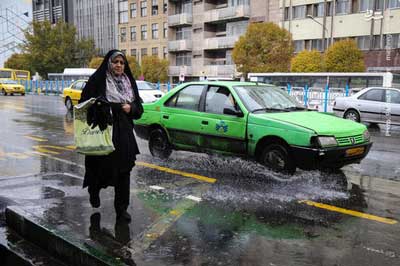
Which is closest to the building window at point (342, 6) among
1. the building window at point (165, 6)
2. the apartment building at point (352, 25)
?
the apartment building at point (352, 25)

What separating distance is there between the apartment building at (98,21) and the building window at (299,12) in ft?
108

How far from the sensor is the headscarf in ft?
14.9

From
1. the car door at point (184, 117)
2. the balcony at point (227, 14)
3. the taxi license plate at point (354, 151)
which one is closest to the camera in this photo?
the taxi license plate at point (354, 151)

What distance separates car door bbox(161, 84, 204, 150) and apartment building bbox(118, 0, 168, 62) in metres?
51.1

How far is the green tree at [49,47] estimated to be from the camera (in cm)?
5878

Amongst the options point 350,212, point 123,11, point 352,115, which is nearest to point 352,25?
point 352,115

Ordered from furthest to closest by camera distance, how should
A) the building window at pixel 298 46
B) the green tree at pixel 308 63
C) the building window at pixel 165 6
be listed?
the building window at pixel 165 6 < the building window at pixel 298 46 < the green tree at pixel 308 63

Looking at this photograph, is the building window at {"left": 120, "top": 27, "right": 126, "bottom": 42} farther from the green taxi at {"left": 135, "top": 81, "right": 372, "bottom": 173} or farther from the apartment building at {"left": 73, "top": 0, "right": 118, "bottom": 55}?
the green taxi at {"left": 135, "top": 81, "right": 372, "bottom": 173}

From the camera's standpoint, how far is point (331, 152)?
21.3 feet

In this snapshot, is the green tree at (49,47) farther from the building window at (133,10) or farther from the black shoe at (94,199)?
the black shoe at (94,199)

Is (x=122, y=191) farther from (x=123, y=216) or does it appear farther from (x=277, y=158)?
(x=277, y=158)

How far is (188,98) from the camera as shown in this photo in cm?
827

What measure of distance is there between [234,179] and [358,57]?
102ft

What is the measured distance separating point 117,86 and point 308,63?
3312 centimetres
